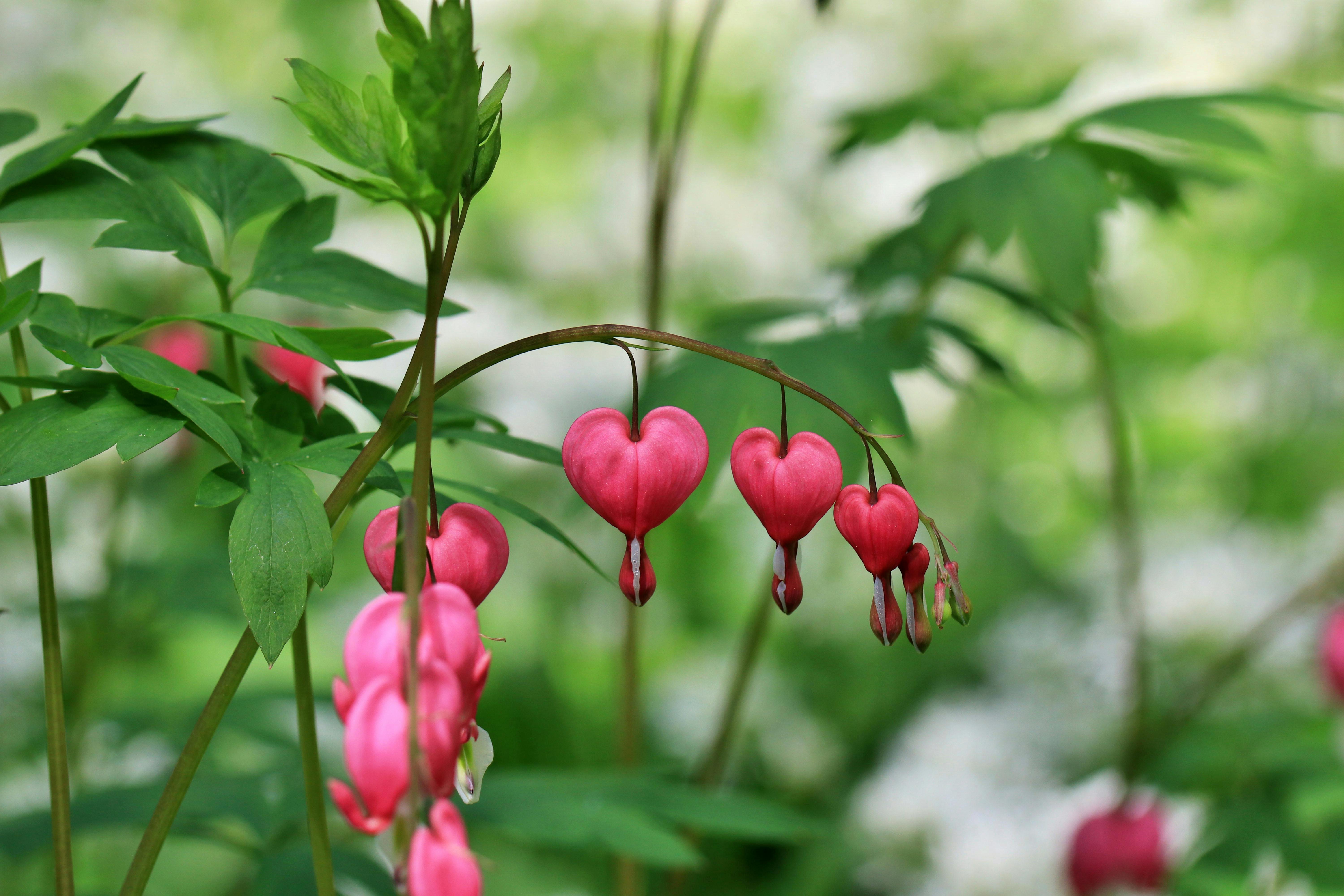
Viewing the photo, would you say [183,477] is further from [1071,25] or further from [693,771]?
[1071,25]

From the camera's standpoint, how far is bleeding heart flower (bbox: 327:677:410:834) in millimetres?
346

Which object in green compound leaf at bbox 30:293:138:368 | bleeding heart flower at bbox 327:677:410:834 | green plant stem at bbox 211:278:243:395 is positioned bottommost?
bleeding heart flower at bbox 327:677:410:834

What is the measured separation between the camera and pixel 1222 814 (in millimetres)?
1274

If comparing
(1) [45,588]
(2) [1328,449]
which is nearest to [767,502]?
(1) [45,588]

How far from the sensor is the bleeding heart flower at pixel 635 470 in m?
0.45

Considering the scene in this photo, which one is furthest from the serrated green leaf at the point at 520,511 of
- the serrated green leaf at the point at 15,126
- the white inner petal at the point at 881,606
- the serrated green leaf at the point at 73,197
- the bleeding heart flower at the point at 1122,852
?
the bleeding heart flower at the point at 1122,852

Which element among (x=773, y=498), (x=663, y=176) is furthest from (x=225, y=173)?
(x=663, y=176)

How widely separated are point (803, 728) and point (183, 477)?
3.83 ft

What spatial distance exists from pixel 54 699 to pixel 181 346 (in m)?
0.75

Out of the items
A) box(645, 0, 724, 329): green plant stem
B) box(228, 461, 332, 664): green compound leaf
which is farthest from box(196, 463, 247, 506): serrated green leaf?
box(645, 0, 724, 329): green plant stem

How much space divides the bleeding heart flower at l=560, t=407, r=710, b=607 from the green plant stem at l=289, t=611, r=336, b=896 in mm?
145

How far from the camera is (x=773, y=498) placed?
0.45 metres

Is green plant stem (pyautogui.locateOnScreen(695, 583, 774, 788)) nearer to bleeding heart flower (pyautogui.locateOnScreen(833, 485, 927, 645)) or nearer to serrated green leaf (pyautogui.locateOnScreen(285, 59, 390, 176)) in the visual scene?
bleeding heart flower (pyautogui.locateOnScreen(833, 485, 927, 645))

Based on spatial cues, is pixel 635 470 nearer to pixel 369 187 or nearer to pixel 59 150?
pixel 369 187
